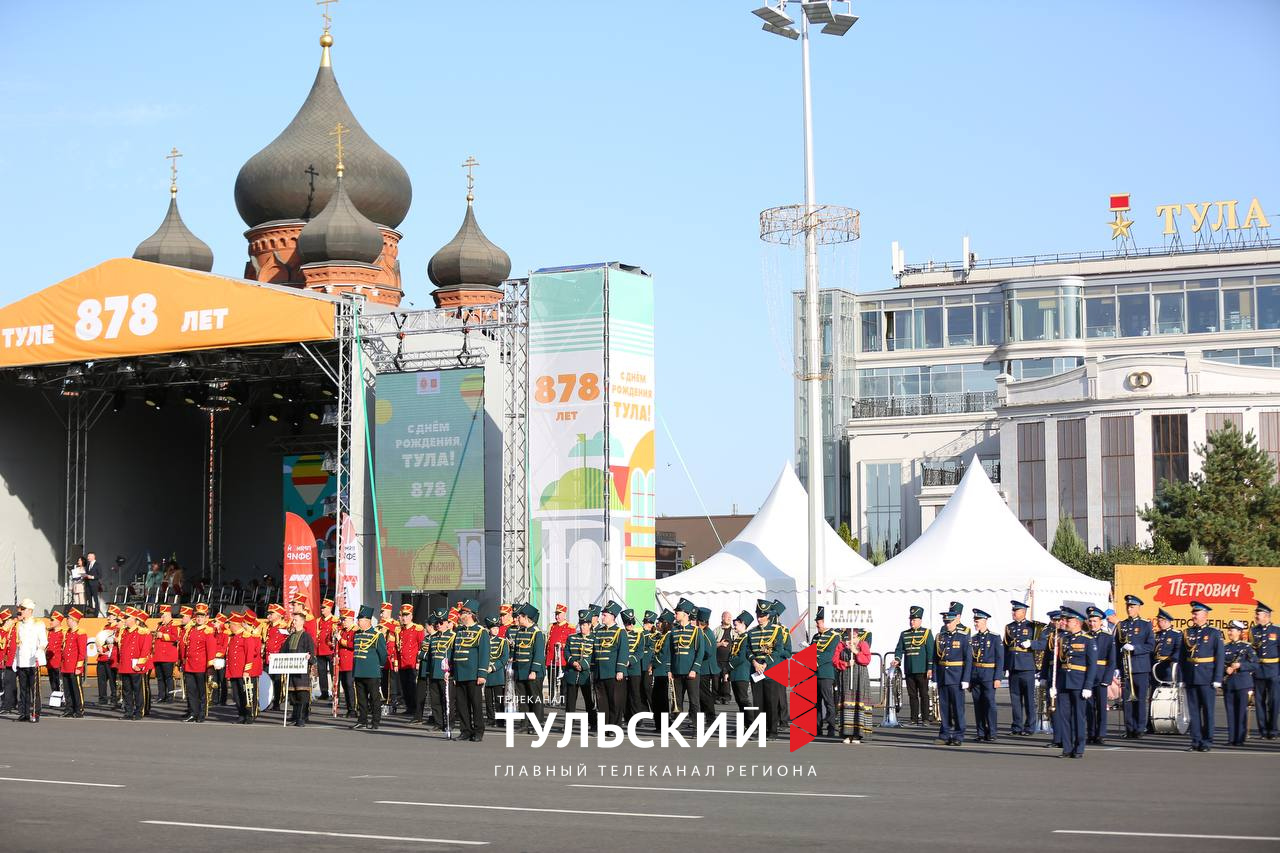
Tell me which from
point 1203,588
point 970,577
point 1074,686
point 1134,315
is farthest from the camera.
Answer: point 1134,315

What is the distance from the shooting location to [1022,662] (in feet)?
60.0

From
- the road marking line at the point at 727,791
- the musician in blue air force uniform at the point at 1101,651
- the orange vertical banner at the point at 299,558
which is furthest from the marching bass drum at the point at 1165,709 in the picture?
the orange vertical banner at the point at 299,558

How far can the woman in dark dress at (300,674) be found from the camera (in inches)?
841

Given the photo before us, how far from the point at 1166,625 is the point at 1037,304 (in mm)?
43113

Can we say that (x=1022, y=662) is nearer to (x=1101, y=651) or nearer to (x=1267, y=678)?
(x=1101, y=651)

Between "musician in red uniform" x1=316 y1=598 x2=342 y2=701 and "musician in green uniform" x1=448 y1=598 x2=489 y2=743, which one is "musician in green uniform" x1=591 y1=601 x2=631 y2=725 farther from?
"musician in red uniform" x1=316 y1=598 x2=342 y2=701

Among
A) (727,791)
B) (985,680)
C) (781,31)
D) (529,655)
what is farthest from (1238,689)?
→ (781,31)

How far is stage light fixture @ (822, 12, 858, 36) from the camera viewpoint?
26.6 metres

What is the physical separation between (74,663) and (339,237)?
21.5 m

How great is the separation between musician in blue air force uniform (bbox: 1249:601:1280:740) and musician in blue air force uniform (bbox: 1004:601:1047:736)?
2.40 m

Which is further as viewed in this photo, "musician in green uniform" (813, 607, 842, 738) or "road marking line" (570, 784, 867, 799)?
"musician in green uniform" (813, 607, 842, 738)

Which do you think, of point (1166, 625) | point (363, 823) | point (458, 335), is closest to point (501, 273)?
point (458, 335)

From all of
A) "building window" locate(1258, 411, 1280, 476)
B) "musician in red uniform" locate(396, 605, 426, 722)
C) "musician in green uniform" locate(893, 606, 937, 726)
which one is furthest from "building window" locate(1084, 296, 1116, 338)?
"musician in red uniform" locate(396, 605, 426, 722)

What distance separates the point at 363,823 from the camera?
10375 mm
